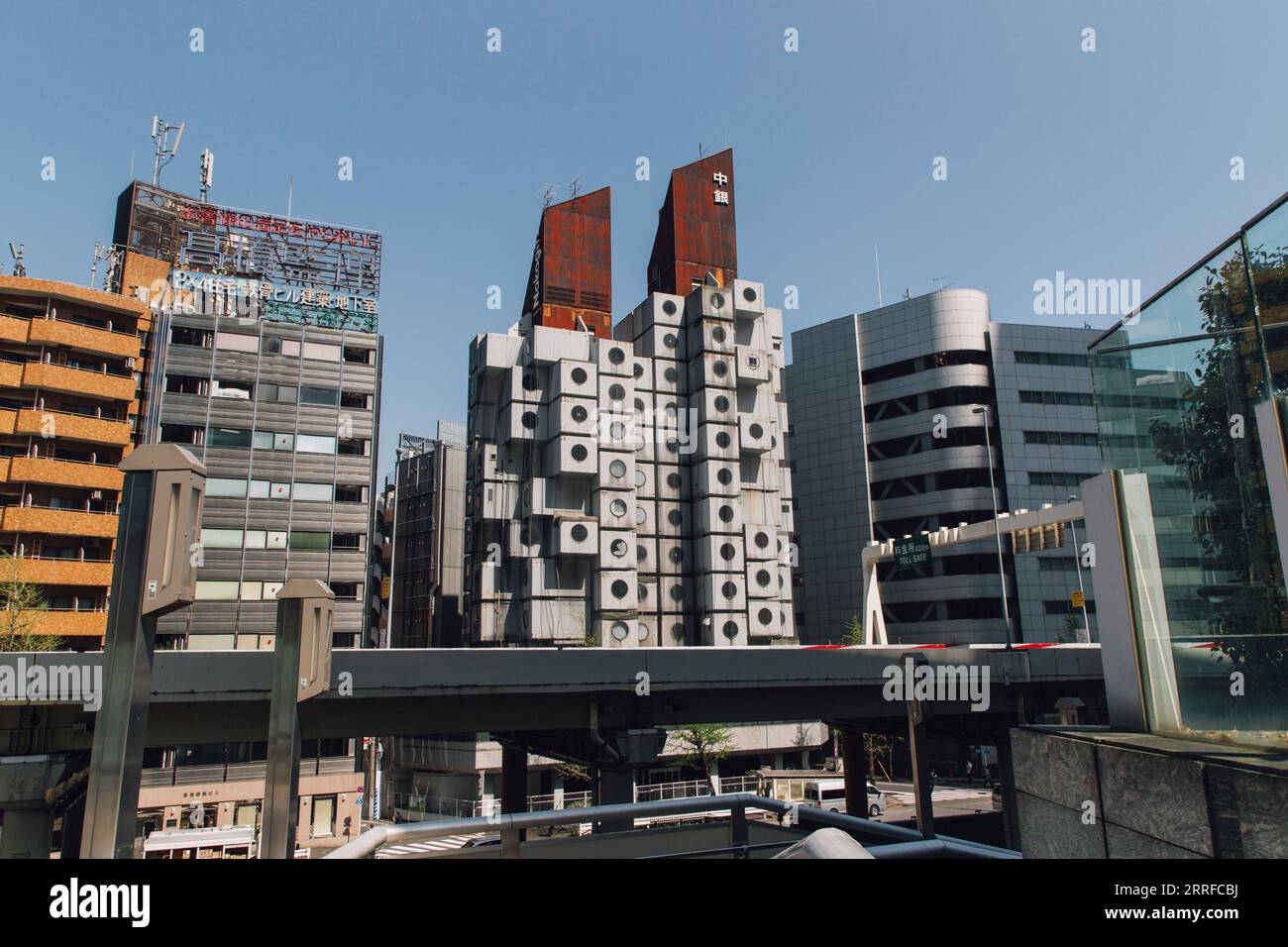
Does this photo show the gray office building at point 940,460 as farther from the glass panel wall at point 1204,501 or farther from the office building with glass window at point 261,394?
the glass panel wall at point 1204,501

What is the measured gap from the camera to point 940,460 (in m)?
73.3

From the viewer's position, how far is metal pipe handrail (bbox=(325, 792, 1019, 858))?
4.18 metres

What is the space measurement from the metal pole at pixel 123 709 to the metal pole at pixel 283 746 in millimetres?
3786

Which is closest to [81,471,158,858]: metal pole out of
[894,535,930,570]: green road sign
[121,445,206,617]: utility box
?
[121,445,206,617]: utility box

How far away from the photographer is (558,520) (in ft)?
182

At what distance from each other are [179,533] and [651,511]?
54.7 m

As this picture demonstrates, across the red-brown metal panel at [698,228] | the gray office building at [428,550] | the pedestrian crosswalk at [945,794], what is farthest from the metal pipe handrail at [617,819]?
the gray office building at [428,550]

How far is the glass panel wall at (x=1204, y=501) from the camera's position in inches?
257

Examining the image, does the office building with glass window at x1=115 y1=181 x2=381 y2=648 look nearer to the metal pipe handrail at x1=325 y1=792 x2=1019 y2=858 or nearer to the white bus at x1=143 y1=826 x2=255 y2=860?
the white bus at x1=143 y1=826 x2=255 y2=860

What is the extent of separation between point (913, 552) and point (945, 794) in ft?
91.0

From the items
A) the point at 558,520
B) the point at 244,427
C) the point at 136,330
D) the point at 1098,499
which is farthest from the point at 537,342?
the point at 1098,499

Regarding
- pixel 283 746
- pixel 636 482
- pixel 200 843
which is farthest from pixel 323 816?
pixel 283 746

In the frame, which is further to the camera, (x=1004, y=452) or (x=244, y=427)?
(x=1004, y=452)
